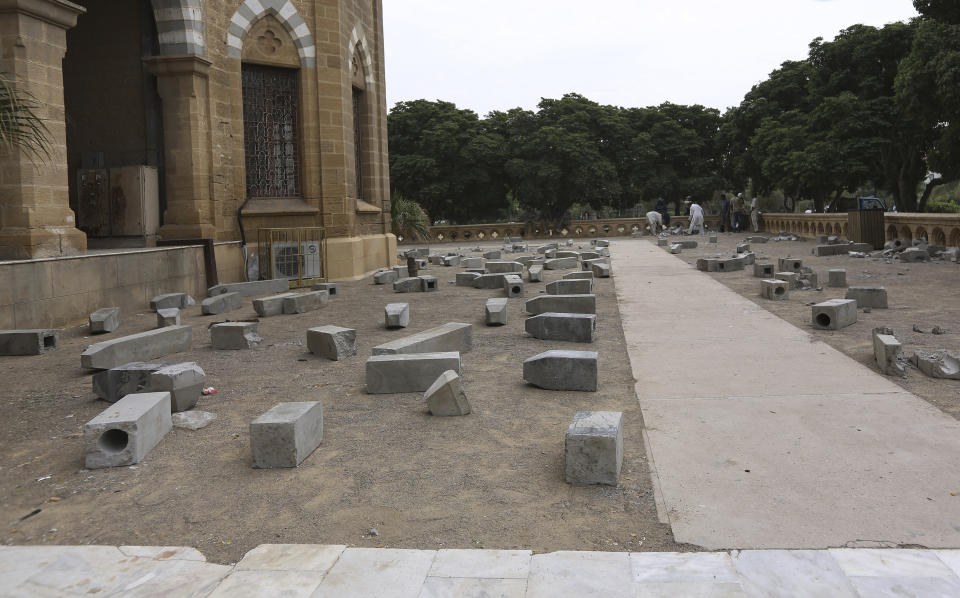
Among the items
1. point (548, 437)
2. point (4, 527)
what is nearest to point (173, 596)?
point (4, 527)

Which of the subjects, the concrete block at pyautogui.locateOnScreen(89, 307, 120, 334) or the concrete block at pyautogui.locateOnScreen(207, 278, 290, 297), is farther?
the concrete block at pyautogui.locateOnScreen(207, 278, 290, 297)

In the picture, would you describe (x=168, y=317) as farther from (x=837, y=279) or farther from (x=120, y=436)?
Answer: (x=837, y=279)

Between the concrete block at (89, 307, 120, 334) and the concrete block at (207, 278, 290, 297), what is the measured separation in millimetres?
2874

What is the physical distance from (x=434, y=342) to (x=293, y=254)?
28.4 ft

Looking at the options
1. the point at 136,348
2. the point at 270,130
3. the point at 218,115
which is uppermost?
the point at 218,115

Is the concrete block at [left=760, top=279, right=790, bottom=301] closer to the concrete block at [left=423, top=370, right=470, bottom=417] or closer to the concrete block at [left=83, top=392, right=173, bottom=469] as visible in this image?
the concrete block at [left=423, top=370, right=470, bottom=417]

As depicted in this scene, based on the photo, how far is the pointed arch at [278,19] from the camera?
567 inches

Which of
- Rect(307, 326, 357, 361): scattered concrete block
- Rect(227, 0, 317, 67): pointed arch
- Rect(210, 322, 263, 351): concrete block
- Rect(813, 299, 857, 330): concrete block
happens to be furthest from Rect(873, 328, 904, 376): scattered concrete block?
Rect(227, 0, 317, 67): pointed arch

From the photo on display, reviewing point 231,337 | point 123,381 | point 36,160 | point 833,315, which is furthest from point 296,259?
point 833,315

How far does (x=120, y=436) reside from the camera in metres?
4.52

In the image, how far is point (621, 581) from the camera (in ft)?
9.09

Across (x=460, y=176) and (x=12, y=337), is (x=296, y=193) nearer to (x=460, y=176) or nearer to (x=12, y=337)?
(x=12, y=337)

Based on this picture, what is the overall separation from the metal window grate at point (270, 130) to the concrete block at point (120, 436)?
11032mm

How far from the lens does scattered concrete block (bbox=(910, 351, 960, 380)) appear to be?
19.1 ft
